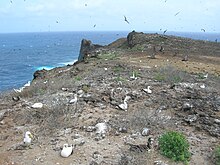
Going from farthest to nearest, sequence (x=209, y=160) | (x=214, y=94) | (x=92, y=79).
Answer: (x=92, y=79) < (x=214, y=94) < (x=209, y=160)

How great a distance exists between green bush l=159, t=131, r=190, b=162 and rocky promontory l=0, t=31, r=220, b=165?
0.15 metres

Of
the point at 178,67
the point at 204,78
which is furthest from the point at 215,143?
the point at 178,67

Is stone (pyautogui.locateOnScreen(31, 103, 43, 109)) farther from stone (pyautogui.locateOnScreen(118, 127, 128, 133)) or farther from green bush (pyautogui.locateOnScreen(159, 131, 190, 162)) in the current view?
green bush (pyautogui.locateOnScreen(159, 131, 190, 162))

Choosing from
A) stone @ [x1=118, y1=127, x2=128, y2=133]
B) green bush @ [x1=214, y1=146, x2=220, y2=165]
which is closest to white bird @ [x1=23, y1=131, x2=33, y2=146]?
stone @ [x1=118, y1=127, x2=128, y2=133]

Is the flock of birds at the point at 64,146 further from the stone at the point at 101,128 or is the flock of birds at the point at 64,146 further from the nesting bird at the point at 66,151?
the stone at the point at 101,128

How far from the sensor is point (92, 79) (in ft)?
45.4

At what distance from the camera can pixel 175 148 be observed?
23.8ft

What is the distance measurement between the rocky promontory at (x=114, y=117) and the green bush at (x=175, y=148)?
15cm

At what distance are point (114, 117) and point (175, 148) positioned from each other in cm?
242

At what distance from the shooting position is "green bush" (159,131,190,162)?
722 centimetres

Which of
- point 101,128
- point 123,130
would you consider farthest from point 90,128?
point 123,130

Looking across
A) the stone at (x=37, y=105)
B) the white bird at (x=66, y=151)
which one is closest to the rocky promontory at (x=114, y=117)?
the stone at (x=37, y=105)

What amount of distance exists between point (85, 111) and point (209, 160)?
3945mm

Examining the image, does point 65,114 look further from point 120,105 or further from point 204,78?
point 204,78
